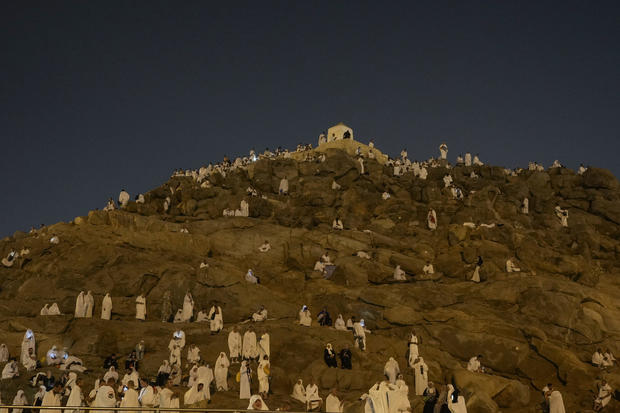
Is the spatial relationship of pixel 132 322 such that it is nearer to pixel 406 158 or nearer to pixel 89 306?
pixel 89 306

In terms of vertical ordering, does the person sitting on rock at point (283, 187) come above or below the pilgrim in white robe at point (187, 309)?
above

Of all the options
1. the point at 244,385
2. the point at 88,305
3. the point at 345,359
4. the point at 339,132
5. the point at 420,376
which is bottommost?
the point at 244,385

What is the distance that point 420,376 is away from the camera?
26172mm

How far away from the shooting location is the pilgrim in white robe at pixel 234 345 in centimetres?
2700

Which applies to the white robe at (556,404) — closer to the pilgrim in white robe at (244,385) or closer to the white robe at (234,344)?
the pilgrim in white robe at (244,385)

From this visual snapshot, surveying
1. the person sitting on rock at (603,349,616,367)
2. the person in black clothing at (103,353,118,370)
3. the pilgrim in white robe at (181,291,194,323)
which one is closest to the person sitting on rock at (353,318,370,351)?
the pilgrim in white robe at (181,291,194,323)

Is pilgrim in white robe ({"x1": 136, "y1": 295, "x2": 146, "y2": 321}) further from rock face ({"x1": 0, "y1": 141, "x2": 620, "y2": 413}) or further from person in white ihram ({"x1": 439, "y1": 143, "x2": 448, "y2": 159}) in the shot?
person in white ihram ({"x1": 439, "y1": 143, "x2": 448, "y2": 159})

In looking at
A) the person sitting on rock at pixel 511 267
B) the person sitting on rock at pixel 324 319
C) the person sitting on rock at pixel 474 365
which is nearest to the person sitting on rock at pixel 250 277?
the person sitting on rock at pixel 324 319

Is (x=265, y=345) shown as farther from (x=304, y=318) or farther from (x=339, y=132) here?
(x=339, y=132)

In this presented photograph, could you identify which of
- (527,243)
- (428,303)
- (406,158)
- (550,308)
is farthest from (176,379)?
(406,158)

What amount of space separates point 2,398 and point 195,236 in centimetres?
2098

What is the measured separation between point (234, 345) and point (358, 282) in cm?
1217

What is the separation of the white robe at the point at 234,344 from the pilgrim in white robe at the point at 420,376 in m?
8.39

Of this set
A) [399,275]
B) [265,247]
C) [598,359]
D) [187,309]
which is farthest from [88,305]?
[598,359]
